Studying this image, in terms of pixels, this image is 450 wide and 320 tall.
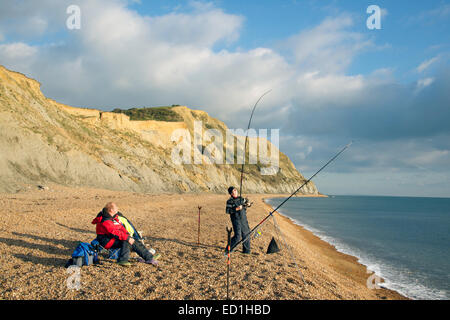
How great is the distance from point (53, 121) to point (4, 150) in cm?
1057

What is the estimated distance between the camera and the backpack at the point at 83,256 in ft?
20.2

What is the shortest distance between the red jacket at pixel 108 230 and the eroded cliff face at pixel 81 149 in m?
19.5

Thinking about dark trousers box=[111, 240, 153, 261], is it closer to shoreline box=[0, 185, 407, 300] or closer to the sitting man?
the sitting man

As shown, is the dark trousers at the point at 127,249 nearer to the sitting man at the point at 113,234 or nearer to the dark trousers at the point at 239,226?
the sitting man at the point at 113,234

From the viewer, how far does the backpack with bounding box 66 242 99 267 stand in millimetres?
6145

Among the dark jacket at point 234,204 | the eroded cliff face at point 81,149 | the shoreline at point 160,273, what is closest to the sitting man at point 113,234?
the shoreline at point 160,273

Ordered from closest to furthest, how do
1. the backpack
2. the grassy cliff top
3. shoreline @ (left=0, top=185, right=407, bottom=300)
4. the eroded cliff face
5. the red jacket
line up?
shoreline @ (left=0, top=185, right=407, bottom=300) < the backpack < the red jacket < the eroded cliff face < the grassy cliff top

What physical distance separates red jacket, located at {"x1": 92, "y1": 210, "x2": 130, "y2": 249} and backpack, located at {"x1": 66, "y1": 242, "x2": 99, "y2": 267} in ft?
0.99

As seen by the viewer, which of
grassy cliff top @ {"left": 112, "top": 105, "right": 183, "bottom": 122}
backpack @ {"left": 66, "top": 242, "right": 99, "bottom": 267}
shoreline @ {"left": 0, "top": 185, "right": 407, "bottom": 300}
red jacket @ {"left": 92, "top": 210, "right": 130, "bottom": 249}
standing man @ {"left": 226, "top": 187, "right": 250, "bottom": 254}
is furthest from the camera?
grassy cliff top @ {"left": 112, "top": 105, "right": 183, "bottom": 122}

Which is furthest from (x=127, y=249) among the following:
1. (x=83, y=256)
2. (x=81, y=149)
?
(x=81, y=149)

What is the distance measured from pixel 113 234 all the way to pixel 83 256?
0.85m

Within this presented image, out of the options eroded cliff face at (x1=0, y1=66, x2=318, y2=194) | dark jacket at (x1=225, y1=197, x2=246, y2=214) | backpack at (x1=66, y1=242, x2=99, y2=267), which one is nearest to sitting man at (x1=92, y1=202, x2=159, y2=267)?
backpack at (x1=66, y1=242, x2=99, y2=267)
